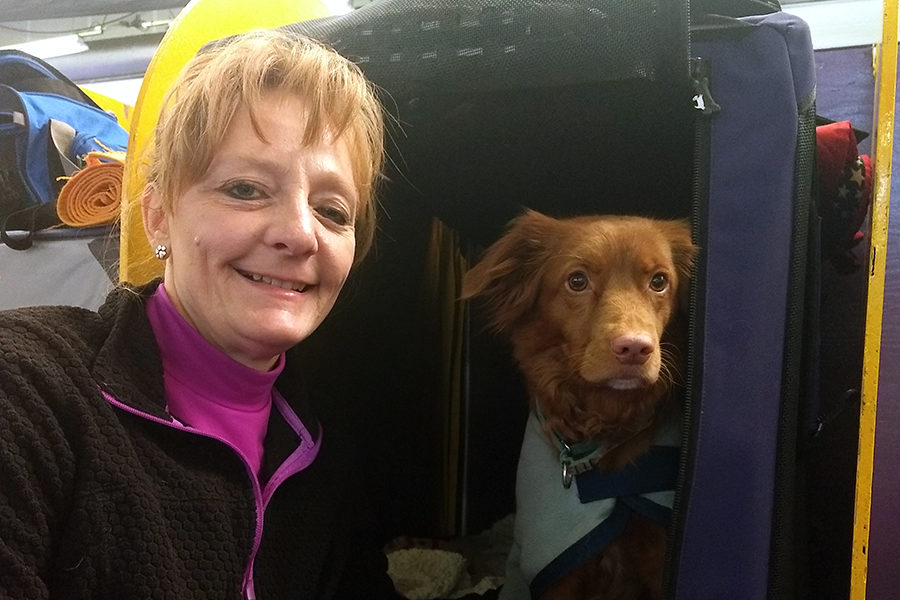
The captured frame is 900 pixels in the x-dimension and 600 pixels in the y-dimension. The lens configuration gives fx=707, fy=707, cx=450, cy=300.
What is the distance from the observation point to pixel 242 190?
89 centimetres

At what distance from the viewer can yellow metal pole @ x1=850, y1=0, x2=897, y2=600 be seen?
3.12ft

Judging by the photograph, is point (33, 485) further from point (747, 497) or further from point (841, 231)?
point (841, 231)

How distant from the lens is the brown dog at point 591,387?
45.0 inches

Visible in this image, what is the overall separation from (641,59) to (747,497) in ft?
1.94

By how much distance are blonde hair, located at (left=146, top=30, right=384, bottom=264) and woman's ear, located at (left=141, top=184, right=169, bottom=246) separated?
0.02 meters

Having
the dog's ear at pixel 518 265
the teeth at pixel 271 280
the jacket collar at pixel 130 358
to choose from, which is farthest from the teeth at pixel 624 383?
the jacket collar at pixel 130 358

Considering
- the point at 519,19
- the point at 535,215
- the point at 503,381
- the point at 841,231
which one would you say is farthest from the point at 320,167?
the point at 503,381

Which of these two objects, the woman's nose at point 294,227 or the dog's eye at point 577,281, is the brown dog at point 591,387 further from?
the woman's nose at point 294,227

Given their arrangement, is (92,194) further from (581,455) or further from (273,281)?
(581,455)

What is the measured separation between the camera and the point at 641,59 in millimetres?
905

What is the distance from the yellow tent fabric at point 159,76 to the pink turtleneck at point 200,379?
23cm

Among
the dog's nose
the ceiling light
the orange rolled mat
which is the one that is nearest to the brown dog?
the dog's nose

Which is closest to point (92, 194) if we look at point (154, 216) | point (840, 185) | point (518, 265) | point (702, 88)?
point (154, 216)

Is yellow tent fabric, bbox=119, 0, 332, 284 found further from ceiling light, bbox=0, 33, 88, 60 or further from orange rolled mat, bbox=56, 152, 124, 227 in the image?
ceiling light, bbox=0, 33, 88, 60
